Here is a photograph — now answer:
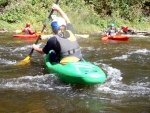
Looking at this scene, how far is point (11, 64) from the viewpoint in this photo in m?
6.55

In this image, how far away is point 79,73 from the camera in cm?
447

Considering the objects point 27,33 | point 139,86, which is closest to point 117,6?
point 27,33

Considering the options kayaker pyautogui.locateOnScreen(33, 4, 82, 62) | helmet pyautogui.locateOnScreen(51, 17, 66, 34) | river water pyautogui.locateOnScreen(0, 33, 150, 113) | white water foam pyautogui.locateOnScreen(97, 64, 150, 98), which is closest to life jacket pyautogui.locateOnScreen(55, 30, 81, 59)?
kayaker pyautogui.locateOnScreen(33, 4, 82, 62)

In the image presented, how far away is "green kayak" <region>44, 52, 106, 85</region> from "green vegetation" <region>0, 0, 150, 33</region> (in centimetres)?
963

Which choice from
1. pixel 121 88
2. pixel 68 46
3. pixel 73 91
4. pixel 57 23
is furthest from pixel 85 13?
pixel 73 91

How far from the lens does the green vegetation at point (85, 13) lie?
15.5m

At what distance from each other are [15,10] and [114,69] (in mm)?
11304

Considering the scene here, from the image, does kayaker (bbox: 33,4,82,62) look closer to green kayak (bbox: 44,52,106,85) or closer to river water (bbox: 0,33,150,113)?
green kayak (bbox: 44,52,106,85)

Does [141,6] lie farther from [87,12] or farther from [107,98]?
[107,98]

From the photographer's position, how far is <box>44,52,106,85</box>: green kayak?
14.4ft

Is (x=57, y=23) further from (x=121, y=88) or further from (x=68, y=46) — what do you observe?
(x=121, y=88)

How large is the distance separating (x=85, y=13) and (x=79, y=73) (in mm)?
12081

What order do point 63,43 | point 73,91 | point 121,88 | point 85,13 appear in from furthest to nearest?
point 85,13 < point 63,43 < point 121,88 < point 73,91

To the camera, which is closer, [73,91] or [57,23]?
[73,91]
